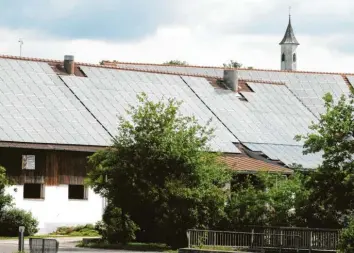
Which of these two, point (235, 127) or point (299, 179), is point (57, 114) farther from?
point (299, 179)

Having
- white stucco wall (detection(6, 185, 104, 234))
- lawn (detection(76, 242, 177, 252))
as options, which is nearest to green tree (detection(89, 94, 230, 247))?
lawn (detection(76, 242, 177, 252))

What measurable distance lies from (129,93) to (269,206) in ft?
76.4

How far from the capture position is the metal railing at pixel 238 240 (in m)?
44.6

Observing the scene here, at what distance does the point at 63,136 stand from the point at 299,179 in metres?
17.5

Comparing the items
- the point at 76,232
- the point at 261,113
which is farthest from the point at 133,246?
the point at 261,113

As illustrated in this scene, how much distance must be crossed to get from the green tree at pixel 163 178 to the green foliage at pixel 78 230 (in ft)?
27.7

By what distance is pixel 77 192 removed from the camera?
2477 inches

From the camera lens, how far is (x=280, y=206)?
157 feet

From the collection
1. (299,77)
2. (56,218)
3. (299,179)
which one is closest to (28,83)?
(56,218)

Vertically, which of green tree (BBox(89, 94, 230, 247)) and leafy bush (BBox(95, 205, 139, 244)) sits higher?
green tree (BBox(89, 94, 230, 247))

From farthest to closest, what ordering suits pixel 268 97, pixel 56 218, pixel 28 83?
pixel 268 97
pixel 28 83
pixel 56 218

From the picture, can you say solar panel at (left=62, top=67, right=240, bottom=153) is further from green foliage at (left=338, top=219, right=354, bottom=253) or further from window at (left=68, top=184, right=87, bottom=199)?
green foliage at (left=338, top=219, right=354, bottom=253)

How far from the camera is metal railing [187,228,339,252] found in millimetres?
43406

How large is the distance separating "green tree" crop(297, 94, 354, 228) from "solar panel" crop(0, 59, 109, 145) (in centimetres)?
1869
